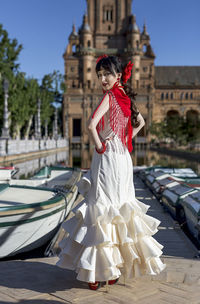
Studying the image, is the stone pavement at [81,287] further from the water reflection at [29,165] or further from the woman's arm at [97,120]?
the water reflection at [29,165]

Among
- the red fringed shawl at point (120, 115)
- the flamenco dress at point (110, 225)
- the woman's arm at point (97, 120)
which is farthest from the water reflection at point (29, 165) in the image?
the woman's arm at point (97, 120)

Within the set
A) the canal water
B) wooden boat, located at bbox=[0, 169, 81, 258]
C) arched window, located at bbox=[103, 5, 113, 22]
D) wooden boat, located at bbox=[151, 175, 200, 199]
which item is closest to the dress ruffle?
wooden boat, located at bbox=[0, 169, 81, 258]

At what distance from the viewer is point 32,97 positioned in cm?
4266


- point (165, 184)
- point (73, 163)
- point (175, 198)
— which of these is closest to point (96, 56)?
point (73, 163)

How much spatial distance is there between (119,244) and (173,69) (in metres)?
87.4

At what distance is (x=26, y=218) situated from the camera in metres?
5.16

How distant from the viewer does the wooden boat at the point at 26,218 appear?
498 cm

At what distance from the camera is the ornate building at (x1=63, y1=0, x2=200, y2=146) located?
69125 mm

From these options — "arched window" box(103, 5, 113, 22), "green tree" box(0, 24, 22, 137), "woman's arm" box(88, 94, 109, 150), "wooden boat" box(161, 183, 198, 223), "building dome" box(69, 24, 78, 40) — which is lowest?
"wooden boat" box(161, 183, 198, 223)

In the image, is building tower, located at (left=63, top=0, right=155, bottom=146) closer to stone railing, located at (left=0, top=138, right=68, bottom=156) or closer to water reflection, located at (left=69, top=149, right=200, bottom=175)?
stone railing, located at (left=0, top=138, right=68, bottom=156)

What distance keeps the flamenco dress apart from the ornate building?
62.9 metres

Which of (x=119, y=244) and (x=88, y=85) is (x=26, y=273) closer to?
(x=119, y=244)

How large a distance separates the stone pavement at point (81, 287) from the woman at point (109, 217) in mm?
152

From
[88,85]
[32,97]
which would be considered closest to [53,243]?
[32,97]
